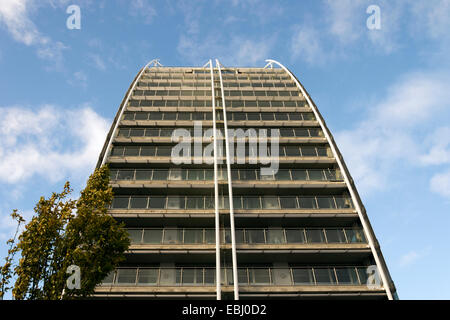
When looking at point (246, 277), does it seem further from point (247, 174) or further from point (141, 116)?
point (141, 116)

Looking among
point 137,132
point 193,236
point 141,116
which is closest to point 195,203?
point 193,236

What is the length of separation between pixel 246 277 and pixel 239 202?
5.79 metres

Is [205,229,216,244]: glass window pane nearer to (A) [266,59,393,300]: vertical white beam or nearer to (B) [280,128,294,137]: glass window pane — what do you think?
(A) [266,59,393,300]: vertical white beam

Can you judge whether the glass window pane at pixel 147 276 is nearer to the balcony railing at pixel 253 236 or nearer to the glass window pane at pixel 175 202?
the balcony railing at pixel 253 236

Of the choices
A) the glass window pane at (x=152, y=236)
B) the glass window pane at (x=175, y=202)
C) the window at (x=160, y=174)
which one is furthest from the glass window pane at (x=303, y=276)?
the window at (x=160, y=174)

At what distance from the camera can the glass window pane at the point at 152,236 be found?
21.4 meters

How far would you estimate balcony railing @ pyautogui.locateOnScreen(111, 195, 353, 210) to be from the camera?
2322 cm

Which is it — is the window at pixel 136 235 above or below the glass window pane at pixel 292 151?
below

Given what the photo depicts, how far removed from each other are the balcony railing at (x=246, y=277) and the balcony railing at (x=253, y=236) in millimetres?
1985

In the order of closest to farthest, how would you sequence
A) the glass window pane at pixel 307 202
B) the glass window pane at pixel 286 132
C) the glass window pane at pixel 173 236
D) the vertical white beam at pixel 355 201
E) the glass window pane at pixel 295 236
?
the vertical white beam at pixel 355 201 < the glass window pane at pixel 295 236 < the glass window pane at pixel 173 236 < the glass window pane at pixel 307 202 < the glass window pane at pixel 286 132

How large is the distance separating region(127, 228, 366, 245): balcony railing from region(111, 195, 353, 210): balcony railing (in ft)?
6.17

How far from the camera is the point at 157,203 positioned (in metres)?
23.4

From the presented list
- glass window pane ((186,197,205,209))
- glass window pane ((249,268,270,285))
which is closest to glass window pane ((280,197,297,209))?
glass window pane ((249,268,270,285))
